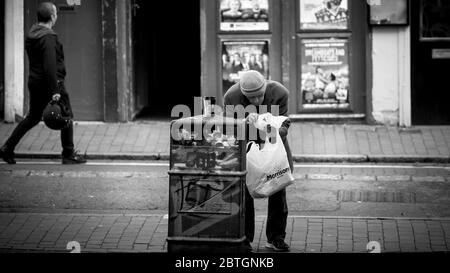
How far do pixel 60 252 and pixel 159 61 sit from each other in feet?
30.5

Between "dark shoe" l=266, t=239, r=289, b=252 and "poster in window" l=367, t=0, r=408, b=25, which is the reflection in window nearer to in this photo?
"poster in window" l=367, t=0, r=408, b=25

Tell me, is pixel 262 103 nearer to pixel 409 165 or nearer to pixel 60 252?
pixel 60 252

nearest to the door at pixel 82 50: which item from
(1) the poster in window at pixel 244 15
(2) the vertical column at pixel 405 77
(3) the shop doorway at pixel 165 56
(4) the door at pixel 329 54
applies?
(3) the shop doorway at pixel 165 56

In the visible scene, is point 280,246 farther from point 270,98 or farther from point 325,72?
point 325,72

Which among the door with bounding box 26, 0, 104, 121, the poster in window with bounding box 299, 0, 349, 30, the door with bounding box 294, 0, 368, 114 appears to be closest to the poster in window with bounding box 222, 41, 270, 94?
the door with bounding box 294, 0, 368, 114

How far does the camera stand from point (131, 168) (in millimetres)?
12188

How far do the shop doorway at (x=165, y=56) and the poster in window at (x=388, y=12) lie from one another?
11.3 feet

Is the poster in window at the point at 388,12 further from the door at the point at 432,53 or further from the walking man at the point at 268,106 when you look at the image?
the walking man at the point at 268,106

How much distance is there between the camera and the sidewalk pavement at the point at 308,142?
12.7 metres

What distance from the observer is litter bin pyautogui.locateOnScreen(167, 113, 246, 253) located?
755cm

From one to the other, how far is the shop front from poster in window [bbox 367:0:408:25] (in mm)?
234

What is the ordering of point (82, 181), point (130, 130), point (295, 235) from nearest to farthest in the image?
1. point (295, 235)
2. point (82, 181)
3. point (130, 130)

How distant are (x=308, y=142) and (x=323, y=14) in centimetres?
215
